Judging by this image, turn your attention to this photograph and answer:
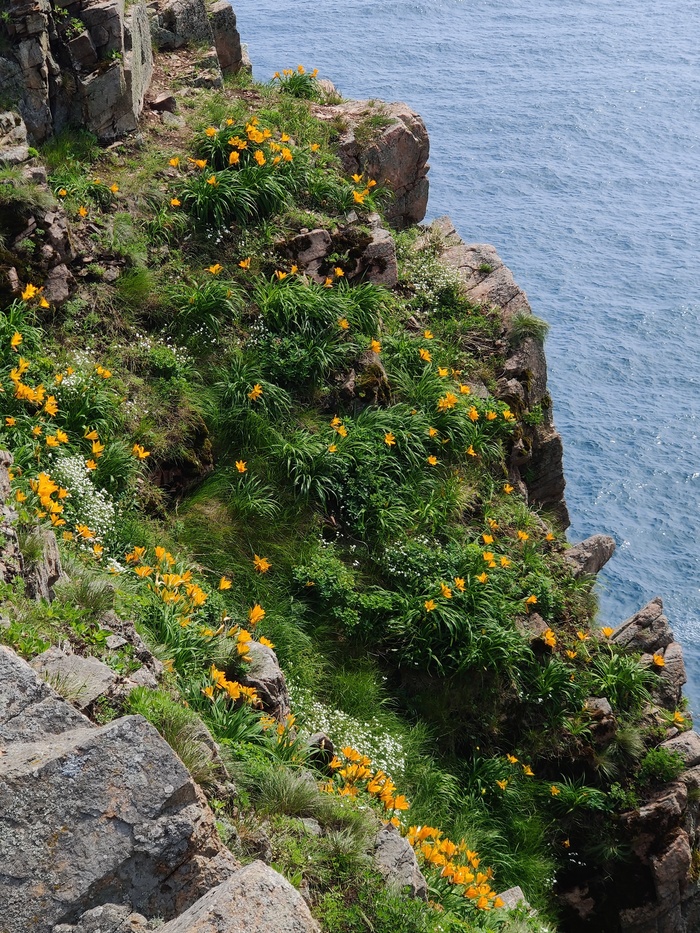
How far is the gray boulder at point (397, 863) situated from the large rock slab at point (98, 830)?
1.05 meters

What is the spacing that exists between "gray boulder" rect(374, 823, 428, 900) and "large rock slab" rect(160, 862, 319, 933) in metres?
1.10

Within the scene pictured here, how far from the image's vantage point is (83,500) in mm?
5504

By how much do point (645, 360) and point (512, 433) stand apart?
8.08 meters

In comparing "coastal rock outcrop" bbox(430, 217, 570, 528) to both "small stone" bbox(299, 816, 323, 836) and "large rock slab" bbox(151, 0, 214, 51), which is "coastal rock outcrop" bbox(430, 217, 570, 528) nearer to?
"large rock slab" bbox(151, 0, 214, 51)

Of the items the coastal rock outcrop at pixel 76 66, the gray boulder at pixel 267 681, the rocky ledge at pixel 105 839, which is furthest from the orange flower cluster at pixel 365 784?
the coastal rock outcrop at pixel 76 66

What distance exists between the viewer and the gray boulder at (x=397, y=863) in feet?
12.3

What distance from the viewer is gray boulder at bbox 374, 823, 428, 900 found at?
148 inches

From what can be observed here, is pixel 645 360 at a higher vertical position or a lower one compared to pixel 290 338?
lower

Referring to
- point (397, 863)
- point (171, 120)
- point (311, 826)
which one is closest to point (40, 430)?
point (311, 826)

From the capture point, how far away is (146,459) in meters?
6.29

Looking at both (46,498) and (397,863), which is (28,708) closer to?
(397,863)

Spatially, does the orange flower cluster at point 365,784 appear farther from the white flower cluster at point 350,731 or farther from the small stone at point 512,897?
the small stone at point 512,897

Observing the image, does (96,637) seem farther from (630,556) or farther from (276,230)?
(630,556)

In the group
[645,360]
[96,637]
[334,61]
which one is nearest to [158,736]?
[96,637]
